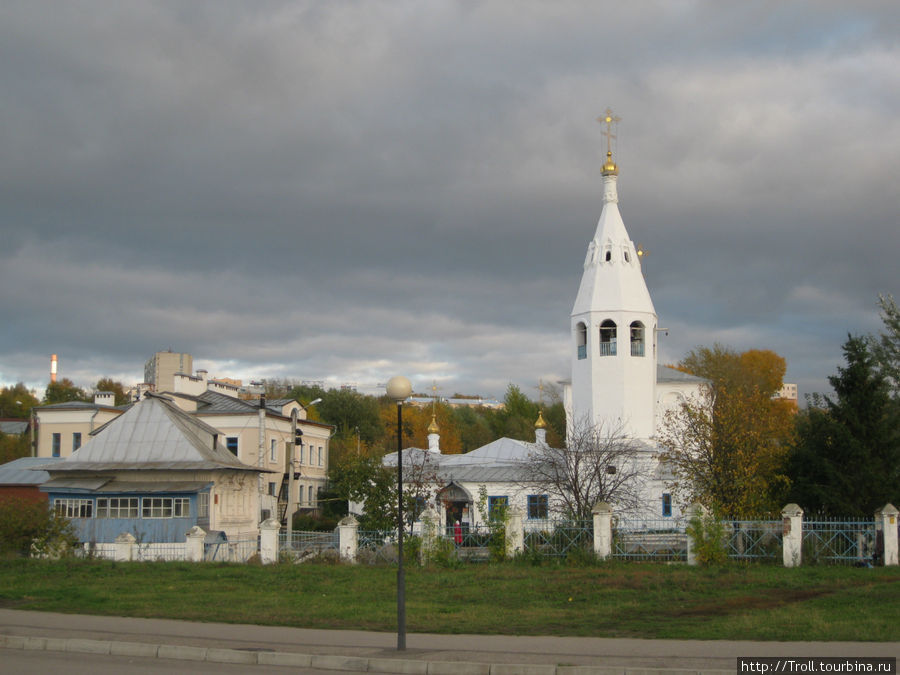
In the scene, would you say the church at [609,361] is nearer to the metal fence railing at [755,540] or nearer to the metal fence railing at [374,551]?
the metal fence railing at [374,551]

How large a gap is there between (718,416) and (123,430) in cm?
2046

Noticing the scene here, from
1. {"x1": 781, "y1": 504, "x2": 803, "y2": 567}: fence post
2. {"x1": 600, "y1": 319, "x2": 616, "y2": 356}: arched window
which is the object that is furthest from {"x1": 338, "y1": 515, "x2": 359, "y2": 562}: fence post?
{"x1": 600, "y1": 319, "x2": 616, "y2": 356}: arched window

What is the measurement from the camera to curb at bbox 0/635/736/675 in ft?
32.8

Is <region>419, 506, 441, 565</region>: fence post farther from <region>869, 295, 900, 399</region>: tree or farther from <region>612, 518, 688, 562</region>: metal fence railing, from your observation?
<region>869, 295, 900, 399</region>: tree

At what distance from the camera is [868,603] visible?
14.8 m

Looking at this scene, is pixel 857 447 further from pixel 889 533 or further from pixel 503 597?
pixel 503 597

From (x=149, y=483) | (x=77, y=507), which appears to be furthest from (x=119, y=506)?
(x=77, y=507)

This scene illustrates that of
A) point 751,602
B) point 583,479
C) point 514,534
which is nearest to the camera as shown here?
point 751,602

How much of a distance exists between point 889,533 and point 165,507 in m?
21.7

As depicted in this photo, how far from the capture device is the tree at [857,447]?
24031 millimetres

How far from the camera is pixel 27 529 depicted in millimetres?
23969

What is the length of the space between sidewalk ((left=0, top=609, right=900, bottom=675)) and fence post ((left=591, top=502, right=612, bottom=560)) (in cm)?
943

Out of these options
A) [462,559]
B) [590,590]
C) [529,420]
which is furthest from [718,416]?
[529,420]

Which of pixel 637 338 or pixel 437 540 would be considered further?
pixel 637 338
